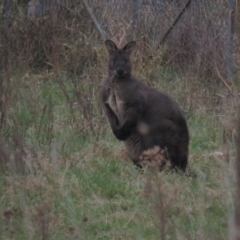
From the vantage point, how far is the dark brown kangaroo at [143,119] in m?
6.85

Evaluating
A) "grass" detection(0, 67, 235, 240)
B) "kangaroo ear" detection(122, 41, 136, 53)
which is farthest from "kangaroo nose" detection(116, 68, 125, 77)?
"grass" detection(0, 67, 235, 240)

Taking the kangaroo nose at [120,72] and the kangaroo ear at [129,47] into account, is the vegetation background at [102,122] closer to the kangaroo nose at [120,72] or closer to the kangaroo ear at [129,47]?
the kangaroo nose at [120,72]

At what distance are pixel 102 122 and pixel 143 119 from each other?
1272mm

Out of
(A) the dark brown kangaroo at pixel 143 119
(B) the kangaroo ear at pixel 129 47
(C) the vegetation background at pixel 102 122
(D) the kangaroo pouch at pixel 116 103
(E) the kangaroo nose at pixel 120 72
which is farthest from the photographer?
(B) the kangaroo ear at pixel 129 47

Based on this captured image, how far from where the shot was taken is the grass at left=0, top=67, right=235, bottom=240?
15.2 ft

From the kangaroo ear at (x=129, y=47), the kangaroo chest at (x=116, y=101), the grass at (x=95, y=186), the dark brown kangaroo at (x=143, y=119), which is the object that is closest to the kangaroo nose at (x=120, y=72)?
the dark brown kangaroo at (x=143, y=119)

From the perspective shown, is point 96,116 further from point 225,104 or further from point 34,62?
point 34,62

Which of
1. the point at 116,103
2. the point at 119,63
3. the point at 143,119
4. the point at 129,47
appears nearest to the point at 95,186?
the point at 143,119

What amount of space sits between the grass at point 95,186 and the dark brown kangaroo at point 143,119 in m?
0.20

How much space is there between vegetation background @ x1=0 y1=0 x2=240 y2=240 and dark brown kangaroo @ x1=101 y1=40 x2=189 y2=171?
0.72 ft

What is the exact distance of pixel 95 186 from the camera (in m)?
6.10

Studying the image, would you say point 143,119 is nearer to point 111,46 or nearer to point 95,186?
point 111,46

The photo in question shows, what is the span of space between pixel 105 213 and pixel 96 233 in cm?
34

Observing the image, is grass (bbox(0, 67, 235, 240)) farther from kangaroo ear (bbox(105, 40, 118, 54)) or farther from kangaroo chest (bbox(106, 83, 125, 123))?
kangaroo ear (bbox(105, 40, 118, 54))
